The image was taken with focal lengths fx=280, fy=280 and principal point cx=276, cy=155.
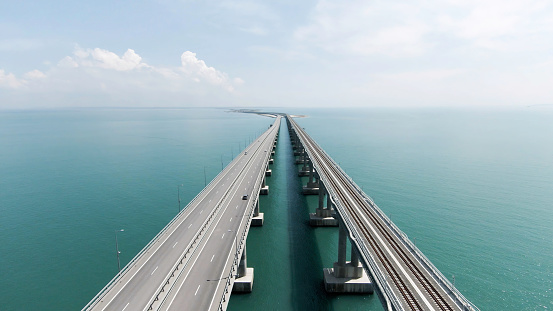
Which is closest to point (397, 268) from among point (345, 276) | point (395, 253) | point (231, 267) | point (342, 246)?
point (395, 253)

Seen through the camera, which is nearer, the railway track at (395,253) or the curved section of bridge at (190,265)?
the railway track at (395,253)

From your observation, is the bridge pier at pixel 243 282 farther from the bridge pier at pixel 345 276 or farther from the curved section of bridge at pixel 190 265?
the bridge pier at pixel 345 276

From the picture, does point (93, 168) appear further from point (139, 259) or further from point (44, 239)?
point (139, 259)

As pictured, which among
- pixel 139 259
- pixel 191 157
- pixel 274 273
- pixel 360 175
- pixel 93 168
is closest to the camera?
pixel 139 259

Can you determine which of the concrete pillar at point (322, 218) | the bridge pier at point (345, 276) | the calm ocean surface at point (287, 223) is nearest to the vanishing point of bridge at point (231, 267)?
the bridge pier at point (345, 276)

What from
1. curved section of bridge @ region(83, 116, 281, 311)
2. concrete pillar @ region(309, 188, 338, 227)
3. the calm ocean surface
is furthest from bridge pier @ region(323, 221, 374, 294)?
concrete pillar @ region(309, 188, 338, 227)

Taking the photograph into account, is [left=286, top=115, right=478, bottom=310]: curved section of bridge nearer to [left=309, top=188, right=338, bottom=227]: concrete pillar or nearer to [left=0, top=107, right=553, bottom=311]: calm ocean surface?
[left=0, top=107, right=553, bottom=311]: calm ocean surface

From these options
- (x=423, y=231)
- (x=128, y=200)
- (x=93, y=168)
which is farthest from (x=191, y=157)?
(x=423, y=231)
